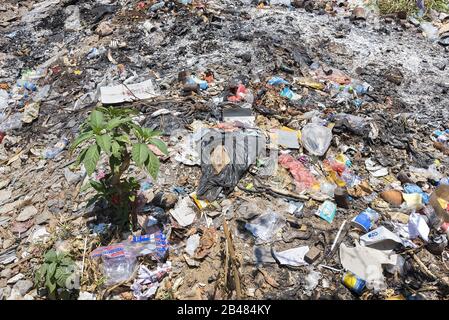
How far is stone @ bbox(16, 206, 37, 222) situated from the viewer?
3326 mm

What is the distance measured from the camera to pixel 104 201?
3.22 m

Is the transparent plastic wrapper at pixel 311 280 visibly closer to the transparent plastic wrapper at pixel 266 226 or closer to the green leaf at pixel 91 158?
the transparent plastic wrapper at pixel 266 226

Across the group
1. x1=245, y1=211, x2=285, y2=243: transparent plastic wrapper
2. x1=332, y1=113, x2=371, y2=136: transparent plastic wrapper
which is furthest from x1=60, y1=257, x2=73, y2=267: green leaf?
x1=332, y1=113, x2=371, y2=136: transparent plastic wrapper

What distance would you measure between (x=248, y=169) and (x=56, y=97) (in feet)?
9.67

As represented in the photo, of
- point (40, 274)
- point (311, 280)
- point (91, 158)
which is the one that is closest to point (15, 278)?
point (40, 274)

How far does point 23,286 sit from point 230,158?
1916mm

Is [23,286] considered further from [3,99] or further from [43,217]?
[3,99]

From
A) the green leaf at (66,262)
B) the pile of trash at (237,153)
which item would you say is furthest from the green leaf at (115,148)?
the green leaf at (66,262)

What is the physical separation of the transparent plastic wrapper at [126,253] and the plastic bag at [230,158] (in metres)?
0.59

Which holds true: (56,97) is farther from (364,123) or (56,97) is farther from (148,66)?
(364,123)

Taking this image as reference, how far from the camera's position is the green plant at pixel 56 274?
2.57 meters

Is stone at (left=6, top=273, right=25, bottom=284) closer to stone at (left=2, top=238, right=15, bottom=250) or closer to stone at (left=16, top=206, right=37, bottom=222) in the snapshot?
stone at (left=2, top=238, right=15, bottom=250)

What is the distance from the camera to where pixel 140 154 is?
2.57 metres
